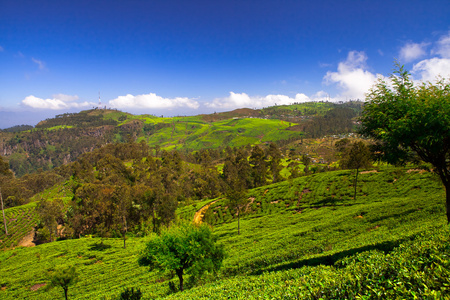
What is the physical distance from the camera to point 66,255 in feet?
142

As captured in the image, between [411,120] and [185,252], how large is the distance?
18.6 meters

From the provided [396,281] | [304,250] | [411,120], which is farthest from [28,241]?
[411,120]

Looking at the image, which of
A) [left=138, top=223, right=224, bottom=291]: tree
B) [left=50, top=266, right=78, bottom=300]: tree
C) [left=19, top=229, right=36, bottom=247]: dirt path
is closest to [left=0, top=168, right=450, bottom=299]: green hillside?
[left=138, top=223, right=224, bottom=291]: tree

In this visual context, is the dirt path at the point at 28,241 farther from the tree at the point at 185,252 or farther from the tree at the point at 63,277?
the tree at the point at 185,252

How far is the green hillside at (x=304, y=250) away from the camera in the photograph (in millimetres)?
6702

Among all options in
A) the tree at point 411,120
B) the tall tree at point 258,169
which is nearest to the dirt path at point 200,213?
the tall tree at point 258,169

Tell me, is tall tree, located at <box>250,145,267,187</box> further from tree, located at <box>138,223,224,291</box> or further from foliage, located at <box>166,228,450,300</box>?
foliage, located at <box>166,228,450,300</box>

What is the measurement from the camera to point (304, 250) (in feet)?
72.1

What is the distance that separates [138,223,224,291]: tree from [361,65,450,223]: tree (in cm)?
1582

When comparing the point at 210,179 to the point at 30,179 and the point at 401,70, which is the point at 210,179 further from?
the point at 30,179

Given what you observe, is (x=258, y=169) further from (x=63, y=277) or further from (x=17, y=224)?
(x=17, y=224)

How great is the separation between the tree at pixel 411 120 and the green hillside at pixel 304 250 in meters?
4.65

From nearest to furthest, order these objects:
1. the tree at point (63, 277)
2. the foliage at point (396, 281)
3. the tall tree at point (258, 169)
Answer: the foliage at point (396, 281)
the tree at point (63, 277)
the tall tree at point (258, 169)

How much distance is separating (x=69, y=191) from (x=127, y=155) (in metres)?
46.6
